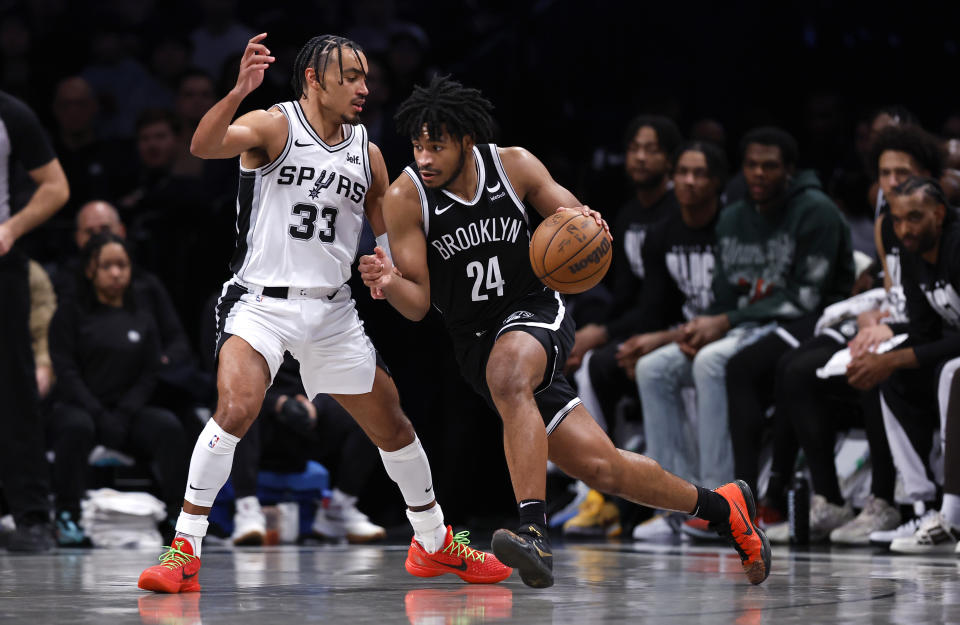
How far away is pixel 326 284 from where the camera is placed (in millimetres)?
4895

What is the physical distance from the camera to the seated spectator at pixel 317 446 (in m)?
7.34

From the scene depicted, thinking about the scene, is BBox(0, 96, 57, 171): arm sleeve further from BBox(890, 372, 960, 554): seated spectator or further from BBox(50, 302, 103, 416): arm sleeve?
BBox(890, 372, 960, 554): seated spectator

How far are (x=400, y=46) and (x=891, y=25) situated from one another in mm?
3628

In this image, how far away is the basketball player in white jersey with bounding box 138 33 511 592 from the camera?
15.7 feet

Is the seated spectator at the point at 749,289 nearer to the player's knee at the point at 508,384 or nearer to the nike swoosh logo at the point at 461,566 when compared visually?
the nike swoosh logo at the point at 461,566

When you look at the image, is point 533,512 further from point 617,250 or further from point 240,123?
point 617,250

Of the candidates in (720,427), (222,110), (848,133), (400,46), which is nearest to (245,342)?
(222,110)

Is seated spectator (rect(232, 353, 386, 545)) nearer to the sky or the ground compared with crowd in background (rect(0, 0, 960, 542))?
nearer to the ground

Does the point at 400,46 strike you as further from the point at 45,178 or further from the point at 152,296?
the point at 45,178

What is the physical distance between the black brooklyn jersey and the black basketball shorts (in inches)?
1.9

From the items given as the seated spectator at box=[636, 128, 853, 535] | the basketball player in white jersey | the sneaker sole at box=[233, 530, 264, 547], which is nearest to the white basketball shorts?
→ the basketball player in white jersey

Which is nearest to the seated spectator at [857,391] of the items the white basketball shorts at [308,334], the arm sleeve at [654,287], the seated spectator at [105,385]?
the arm sleeve at [654,287]

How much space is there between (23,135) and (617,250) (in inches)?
138

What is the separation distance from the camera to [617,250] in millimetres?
8000
